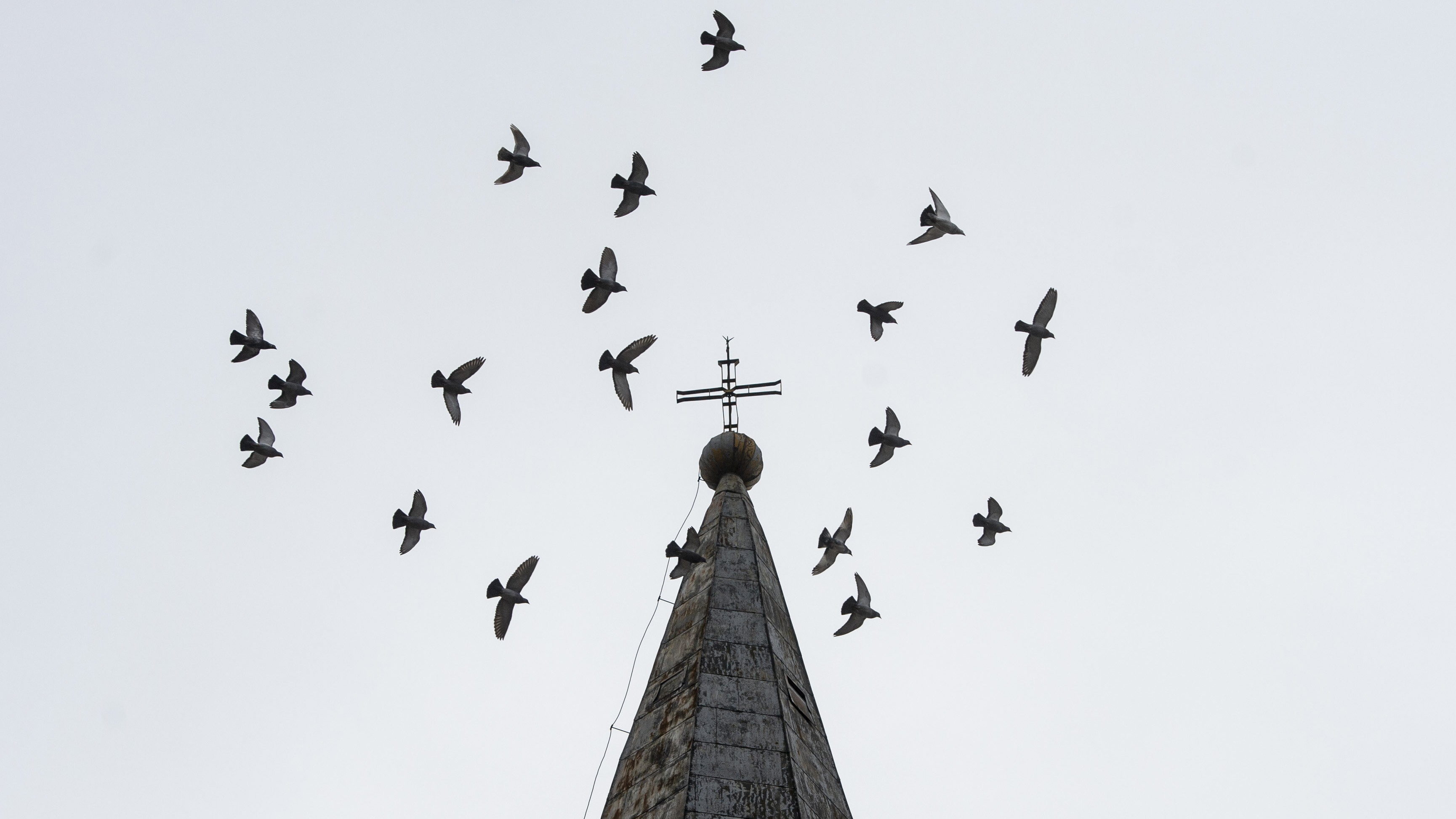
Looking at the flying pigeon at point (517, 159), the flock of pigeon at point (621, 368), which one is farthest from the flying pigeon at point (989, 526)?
the flying pigeon at point (517, 159)

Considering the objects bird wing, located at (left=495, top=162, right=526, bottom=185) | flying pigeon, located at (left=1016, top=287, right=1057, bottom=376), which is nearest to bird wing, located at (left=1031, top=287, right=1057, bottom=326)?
flying pigeon, located at (left=1016, top=287, right=1057, bottom=376)

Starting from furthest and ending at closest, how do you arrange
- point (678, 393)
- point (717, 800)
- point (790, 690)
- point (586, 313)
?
1. point (678, 393)
2. point (586, 313)
3. point (790, 690)
4. point (717, 800)

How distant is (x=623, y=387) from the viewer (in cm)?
1883

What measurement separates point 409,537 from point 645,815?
5.51 meters

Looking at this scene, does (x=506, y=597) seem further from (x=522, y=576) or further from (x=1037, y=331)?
(x=1037, y=331)

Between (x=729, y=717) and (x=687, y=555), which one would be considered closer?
(x=729, y=717)

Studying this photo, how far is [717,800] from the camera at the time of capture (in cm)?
1401

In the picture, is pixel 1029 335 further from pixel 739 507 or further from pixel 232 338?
pixel 232 338

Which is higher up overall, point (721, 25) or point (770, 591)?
point (721, 25)

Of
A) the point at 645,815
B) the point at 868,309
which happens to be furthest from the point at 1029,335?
the point at 645,815

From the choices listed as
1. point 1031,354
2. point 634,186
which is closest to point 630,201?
point 634,186

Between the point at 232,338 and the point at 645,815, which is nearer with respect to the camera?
the point at 645,815

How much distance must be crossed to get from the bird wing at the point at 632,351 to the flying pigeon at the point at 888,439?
9.59ft

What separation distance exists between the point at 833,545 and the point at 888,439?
148 centimetres
